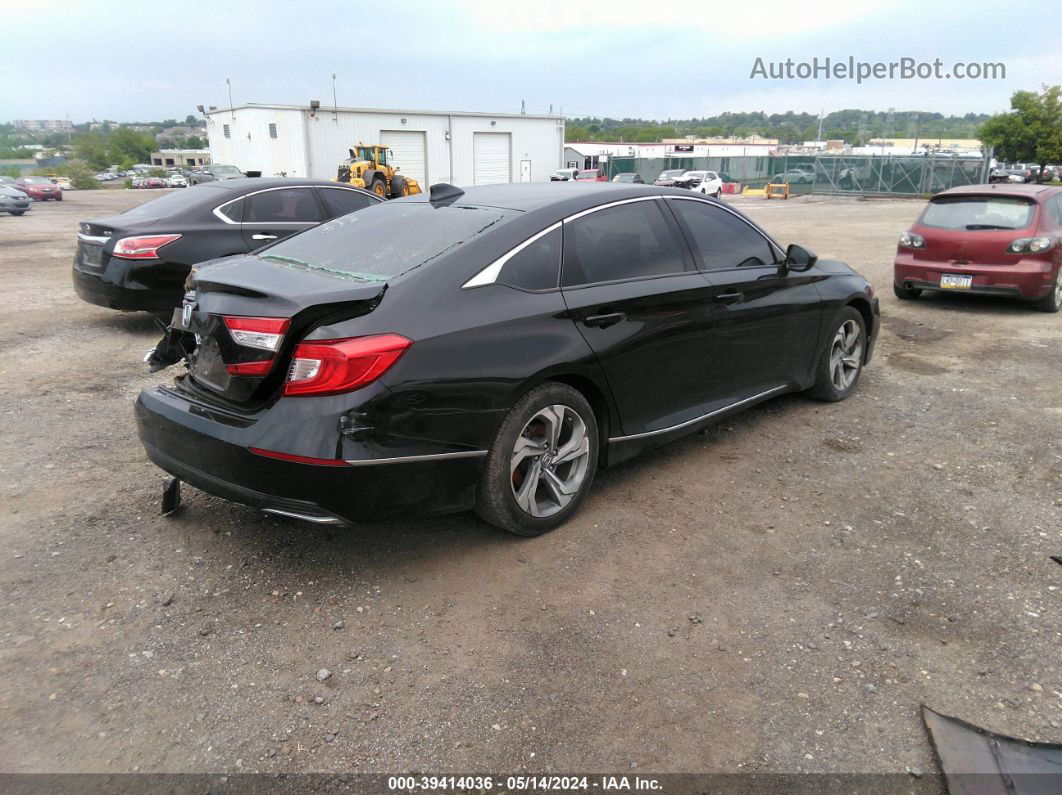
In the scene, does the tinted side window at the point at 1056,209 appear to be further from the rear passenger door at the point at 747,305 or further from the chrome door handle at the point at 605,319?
the chrome door handle at the point at 605,319

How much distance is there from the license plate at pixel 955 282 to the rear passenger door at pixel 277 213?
7.02 meters

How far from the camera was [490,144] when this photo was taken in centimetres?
4650

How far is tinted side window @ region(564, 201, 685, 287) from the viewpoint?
151 inches

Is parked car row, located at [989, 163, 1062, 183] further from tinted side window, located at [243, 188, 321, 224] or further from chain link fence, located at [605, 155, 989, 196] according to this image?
tinted side window, located at [243, 188, 321, 224]

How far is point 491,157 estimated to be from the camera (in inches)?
1844

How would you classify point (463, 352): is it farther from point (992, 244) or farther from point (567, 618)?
point (992, 244)

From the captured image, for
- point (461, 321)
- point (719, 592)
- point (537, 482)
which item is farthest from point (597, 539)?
point (461, 321)

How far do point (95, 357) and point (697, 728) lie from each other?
6246mm

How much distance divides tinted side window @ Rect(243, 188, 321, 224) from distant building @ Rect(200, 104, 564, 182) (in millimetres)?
31091

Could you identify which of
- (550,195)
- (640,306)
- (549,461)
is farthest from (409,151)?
(549,461)

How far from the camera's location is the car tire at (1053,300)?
898cm

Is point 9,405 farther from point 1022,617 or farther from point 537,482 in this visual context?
point 1022,617

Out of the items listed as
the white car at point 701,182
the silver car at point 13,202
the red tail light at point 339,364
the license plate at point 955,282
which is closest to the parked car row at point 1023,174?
the white car at point 701,182

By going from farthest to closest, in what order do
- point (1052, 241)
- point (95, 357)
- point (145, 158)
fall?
point (145, 158) → point (1052, 241) → point (95, 357)
